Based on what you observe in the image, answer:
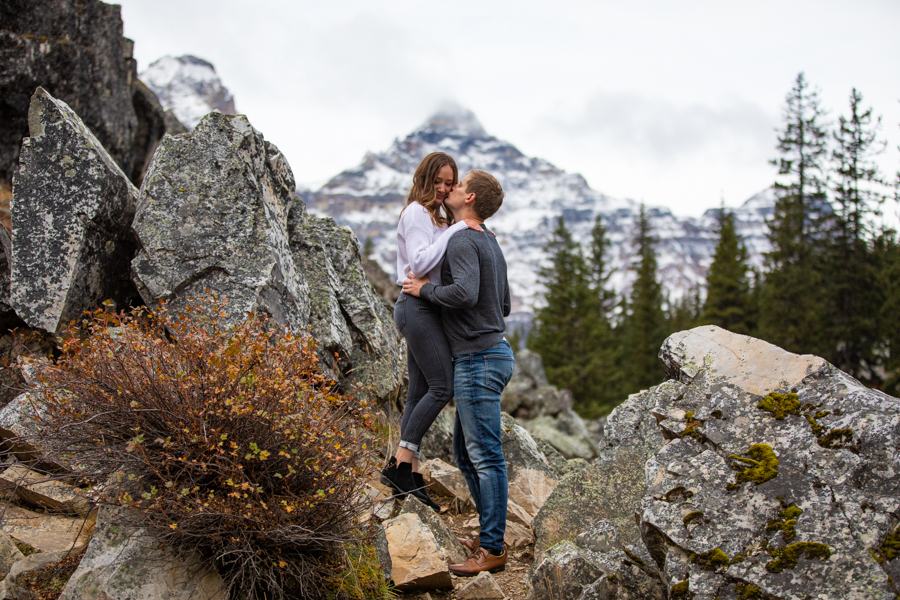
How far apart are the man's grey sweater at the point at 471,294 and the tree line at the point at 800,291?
28.3 meters

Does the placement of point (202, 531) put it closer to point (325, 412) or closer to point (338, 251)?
point (325, 412)

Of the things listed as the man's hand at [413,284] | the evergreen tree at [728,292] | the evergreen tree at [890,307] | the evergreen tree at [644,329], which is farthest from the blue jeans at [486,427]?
the evergreen tree at [644,329]

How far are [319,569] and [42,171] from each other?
4394mm

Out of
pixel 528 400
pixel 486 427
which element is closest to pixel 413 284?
pixel 486 427

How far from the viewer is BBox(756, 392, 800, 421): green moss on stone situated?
3359 millimetres

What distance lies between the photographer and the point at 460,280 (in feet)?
13.7

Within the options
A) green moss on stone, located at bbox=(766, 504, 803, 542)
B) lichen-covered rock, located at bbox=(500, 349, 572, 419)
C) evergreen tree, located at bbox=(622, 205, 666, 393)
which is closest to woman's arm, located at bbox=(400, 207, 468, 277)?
green moss on stone, located at bbox=(766, 504, 803, 542)

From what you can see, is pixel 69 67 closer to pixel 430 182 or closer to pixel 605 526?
pixel 430 182

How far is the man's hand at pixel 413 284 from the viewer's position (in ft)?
14.7

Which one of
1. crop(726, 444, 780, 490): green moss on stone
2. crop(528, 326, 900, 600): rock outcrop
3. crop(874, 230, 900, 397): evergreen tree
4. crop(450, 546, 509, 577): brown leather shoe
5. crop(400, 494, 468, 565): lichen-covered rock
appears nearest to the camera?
crop(528, 326, 900, 600): rock outcrop

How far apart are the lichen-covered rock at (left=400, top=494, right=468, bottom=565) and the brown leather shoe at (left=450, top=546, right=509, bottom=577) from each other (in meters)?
0.18

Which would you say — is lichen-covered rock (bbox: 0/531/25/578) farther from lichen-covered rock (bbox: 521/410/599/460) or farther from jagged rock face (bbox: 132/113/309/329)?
lichen-covered rock (bbox: 521/410/599/460)

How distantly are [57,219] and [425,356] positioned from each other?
11.7 feet

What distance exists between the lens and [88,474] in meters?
3.24
